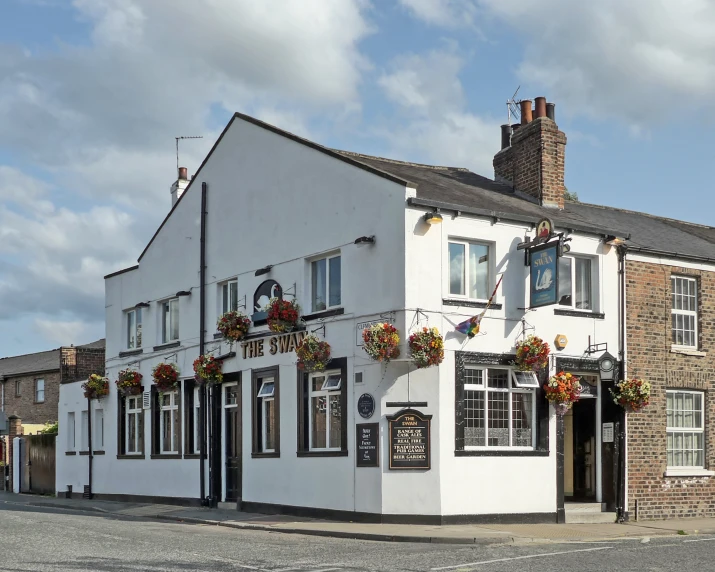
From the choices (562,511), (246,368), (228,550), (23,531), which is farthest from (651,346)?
(23,531)

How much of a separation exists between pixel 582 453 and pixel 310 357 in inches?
257

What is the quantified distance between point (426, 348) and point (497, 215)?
324 centimetres

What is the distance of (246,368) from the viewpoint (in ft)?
78.0

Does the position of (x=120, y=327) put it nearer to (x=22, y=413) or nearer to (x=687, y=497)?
(x=687, y=497)

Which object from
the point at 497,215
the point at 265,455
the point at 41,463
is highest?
Result: the point at 497,215

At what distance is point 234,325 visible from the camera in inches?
931

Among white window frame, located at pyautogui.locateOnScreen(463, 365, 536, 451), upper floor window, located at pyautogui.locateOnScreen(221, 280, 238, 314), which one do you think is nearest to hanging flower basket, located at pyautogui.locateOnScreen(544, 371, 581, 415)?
white window frame, located at pyautogui.locateOnScreen(463, 365, 536, 451)

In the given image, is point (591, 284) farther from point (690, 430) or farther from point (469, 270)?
point (690, 430)

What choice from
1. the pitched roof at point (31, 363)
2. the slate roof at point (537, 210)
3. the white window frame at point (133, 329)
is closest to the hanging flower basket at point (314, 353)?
the slate roof at point (537, 210)

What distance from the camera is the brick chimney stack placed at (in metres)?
22.8

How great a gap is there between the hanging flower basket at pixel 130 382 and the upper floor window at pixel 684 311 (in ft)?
47.7

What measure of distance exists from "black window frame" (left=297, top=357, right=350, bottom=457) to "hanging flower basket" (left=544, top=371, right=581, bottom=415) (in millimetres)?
4055

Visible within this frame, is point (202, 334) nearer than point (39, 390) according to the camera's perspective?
Yes

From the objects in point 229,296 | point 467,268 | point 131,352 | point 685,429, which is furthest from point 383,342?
point 131,352
